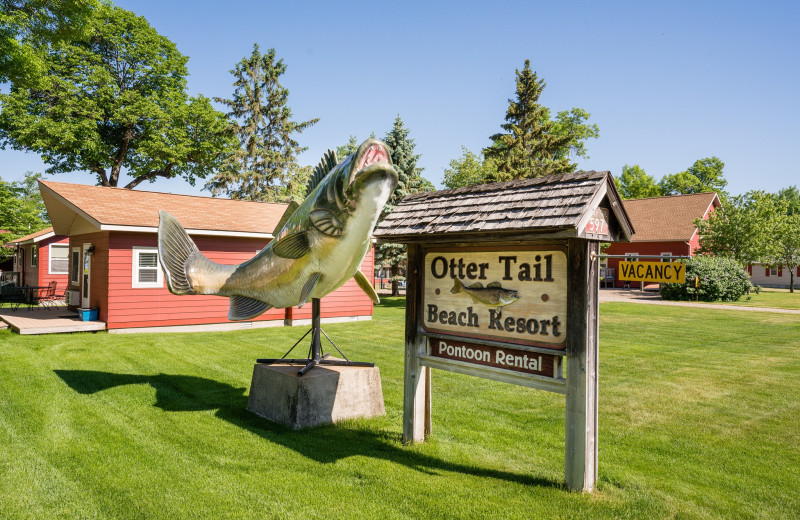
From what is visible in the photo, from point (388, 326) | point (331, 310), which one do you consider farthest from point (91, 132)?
point (388, 326)

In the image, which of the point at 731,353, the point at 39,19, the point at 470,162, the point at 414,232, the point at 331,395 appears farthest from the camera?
the point at 470,162

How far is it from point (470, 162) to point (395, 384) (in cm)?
1987

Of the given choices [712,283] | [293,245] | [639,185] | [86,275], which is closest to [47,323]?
[86,275]

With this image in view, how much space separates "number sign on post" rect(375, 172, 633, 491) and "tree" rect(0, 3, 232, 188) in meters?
27.1

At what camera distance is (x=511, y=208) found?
14.3 ft

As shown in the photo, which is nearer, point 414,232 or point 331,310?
point 414,232

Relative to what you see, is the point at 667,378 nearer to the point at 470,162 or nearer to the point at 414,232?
the point at 414,232

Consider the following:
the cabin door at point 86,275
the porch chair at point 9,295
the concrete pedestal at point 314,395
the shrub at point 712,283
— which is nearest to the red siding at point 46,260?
the porch chair at point 9,295

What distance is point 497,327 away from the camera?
4438 millimetres

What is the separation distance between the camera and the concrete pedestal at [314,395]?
18.3 feet

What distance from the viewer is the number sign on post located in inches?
155

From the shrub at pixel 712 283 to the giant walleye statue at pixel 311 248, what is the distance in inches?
864

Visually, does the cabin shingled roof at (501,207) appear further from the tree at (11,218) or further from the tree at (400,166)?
the tree at (11,218)

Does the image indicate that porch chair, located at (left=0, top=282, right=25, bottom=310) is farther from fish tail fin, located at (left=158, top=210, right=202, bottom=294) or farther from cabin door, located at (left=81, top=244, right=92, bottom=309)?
fish tail fin, located at (left=158, top=210, right=202, bottom=294)
